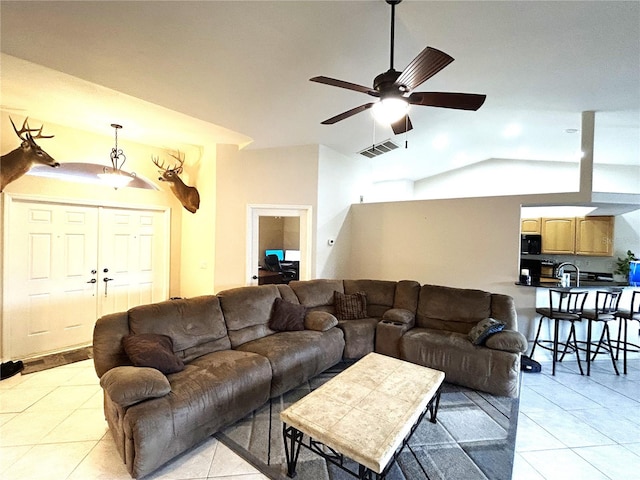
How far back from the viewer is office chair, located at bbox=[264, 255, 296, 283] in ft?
16.5

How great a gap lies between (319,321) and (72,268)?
3.38 m

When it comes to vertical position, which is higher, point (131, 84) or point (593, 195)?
point (131, 84)

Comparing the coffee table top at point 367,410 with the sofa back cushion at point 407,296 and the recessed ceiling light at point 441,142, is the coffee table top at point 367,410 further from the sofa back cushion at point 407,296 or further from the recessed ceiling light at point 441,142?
the recessed ceiling light at point 441,142

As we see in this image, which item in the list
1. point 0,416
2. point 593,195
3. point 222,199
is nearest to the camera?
point 0,416

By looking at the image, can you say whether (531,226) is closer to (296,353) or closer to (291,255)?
(291,255)

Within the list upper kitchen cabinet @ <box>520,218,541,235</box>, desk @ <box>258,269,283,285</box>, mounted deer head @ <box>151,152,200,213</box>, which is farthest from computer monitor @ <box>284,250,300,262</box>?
upper kitchen cabinet @ <box>520,218,541,235</box>

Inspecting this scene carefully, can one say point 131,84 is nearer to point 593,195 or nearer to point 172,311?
point 172,311

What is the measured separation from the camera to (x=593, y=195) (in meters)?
3.81

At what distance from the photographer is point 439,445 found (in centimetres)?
230

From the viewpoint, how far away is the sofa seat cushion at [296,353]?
2867 millimetres

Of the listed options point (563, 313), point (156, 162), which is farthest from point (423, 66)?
point (156, 162)

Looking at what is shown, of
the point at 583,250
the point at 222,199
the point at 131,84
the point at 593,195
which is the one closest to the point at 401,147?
the point at 593,195

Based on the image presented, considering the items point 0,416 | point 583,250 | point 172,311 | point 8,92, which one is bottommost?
point 0,416

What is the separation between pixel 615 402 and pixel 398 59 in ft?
13.1
